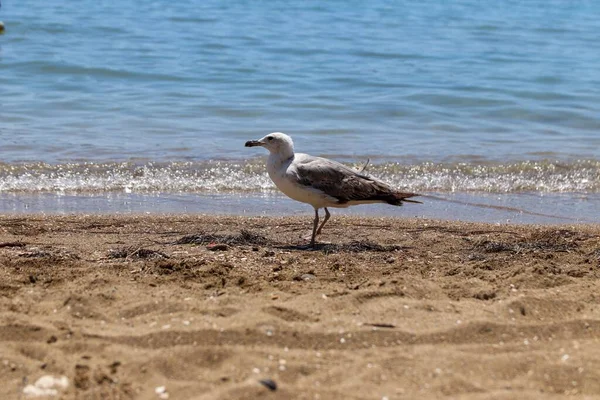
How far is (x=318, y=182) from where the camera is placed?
23.1ft

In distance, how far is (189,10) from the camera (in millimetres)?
23219

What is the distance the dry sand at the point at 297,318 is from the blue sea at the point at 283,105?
2.64 meters

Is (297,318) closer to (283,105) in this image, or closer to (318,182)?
(318,182)

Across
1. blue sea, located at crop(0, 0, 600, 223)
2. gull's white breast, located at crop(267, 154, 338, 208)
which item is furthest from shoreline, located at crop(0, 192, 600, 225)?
gull's white breast, located at crop(267, 154, 338, 208)

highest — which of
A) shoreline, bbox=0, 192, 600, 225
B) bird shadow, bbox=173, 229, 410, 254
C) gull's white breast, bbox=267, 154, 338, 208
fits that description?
gull's white breast, bbox=267, 154, 338, 208

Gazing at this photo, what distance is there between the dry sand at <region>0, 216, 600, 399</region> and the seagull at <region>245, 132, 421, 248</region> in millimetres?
568

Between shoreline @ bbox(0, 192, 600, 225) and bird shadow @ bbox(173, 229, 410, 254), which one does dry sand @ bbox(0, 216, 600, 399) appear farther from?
shoreline @ bbox(0, 192, 600, 225)

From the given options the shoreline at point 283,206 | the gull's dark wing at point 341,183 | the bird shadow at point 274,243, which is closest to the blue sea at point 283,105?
the shoreline at point 283,206

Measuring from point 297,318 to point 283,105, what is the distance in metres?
9.83

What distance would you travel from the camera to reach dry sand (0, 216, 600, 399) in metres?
3.82

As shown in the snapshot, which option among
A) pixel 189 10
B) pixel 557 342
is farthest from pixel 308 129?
pixel 189 10

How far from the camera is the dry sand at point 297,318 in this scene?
12.5 feet

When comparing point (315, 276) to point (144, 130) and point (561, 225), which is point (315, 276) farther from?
point (144, 130)

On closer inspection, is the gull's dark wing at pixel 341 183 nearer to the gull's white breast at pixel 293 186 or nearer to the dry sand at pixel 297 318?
the gull's white breast at pixel 293 186
